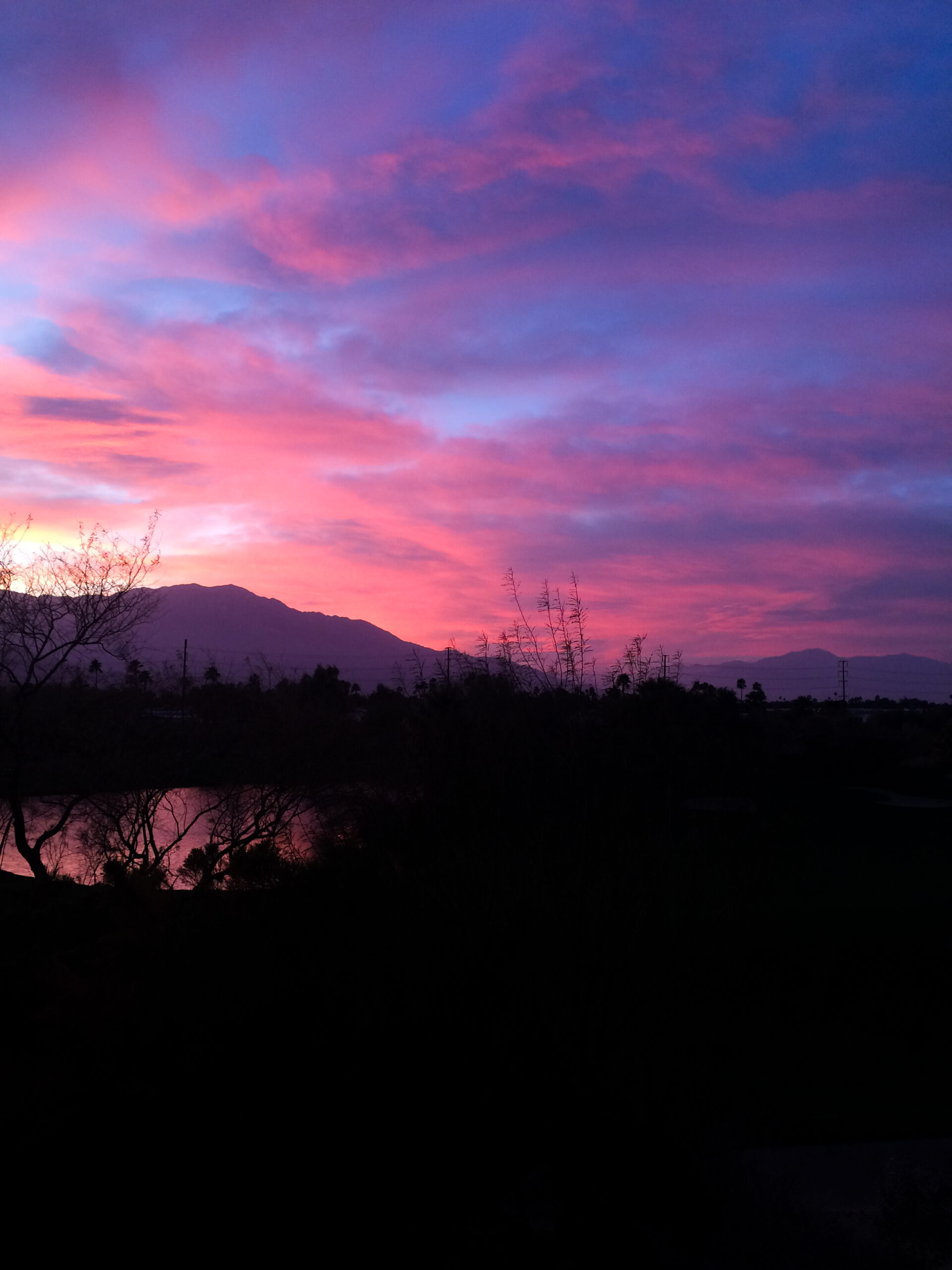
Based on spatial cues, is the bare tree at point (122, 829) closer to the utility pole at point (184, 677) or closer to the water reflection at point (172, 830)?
the water reflection at point (172, 830)

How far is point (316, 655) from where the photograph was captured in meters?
149

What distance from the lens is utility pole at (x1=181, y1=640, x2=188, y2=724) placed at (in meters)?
28.4

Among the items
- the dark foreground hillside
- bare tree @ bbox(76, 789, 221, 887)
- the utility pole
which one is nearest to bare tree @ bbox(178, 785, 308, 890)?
bare tree @ bbox(76, 789, 221, 887)

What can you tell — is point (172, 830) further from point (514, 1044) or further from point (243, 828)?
point (514, 1044)

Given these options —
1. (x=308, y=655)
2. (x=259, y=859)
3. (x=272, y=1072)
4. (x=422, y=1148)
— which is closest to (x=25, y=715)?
(x=259, y=859)

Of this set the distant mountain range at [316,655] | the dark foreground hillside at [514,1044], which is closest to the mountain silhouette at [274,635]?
the distant mountain range at [316,655]

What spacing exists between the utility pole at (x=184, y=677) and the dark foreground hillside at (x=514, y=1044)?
15.3 m

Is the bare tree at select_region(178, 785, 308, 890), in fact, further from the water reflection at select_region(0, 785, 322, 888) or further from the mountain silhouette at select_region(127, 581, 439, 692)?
the mountain silhouette at select_region(127, 581, 439, 692)

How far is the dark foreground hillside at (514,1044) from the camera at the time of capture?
7.68m

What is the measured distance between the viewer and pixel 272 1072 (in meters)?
9.36

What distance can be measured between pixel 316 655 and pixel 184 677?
12039 cm

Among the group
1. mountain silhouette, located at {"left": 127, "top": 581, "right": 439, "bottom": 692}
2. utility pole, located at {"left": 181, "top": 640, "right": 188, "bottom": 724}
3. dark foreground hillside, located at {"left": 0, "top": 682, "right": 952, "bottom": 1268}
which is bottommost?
dark foreground hillside, located at {"left": 0, "top": 682, "right": 952, "bottom": 1268}

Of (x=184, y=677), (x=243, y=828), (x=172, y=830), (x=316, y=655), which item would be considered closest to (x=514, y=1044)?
(x=243, y=828)

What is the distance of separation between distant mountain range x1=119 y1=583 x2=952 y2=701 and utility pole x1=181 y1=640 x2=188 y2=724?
336 millimetres
